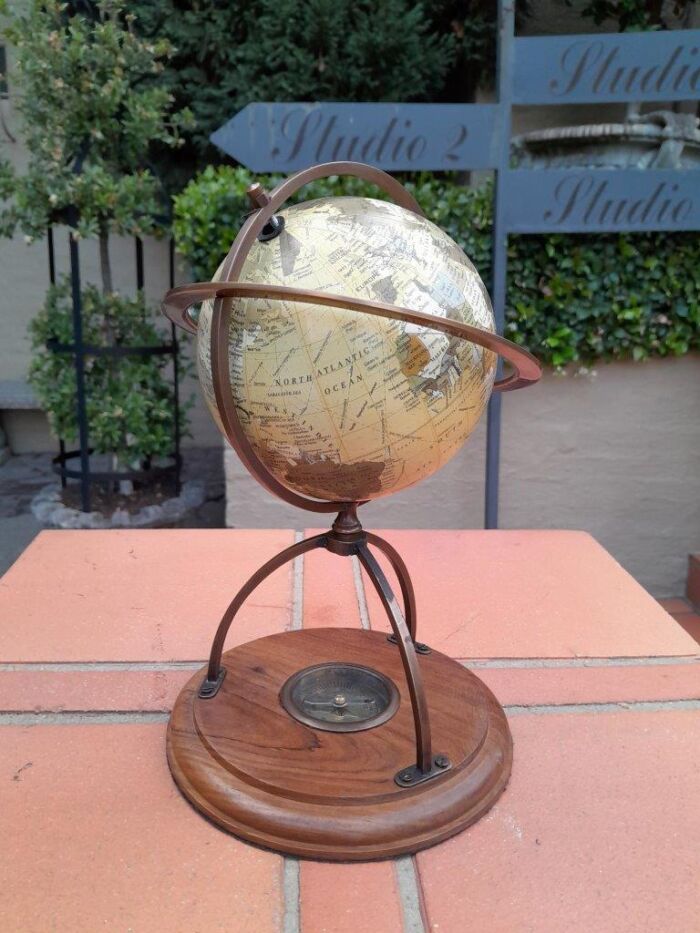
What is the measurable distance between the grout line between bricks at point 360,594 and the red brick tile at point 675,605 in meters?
1.89

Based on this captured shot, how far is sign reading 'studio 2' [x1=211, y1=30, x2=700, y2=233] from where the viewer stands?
112 inches

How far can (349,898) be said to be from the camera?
101 centimetres

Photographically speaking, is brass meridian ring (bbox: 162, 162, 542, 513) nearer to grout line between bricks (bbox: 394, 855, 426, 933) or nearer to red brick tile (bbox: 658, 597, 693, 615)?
grout line between bricks (bbox: 394, 855, 426, 933)

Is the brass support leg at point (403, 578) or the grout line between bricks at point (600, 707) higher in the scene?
the brass support leg at point (403, 578)

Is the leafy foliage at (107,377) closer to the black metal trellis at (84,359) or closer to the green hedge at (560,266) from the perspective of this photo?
the black metal trellis at (84,359)

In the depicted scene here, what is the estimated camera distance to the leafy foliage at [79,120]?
9.74 ft

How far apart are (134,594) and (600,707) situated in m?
1.08

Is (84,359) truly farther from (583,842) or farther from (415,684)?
(583,842)

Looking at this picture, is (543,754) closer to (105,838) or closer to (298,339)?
(105,838)

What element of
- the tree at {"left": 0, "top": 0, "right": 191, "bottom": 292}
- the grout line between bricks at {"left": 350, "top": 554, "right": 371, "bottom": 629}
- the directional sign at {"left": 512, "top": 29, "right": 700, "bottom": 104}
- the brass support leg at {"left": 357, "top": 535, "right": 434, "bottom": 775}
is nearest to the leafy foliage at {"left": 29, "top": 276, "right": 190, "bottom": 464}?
the tree at {"left": 0, "top": 0, "right": 191, "bottom": 292}

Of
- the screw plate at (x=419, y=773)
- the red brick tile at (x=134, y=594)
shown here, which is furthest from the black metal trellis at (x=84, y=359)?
the screw plate at (x=419, y=773)

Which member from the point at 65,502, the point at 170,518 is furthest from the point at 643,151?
the point at 65,502

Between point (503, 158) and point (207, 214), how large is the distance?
118cm

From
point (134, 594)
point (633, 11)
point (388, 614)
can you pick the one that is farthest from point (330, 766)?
point (633, 11)
